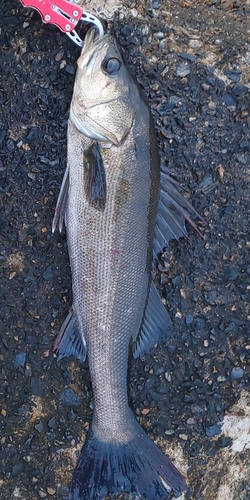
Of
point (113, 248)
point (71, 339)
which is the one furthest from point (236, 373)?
point (113, 248)

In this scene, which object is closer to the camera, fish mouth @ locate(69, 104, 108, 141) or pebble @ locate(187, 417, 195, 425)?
fish mouth @ locate(69, 104, 108, 141)

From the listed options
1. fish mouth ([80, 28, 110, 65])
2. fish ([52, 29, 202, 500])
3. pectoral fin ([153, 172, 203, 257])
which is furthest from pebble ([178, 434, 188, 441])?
fish mouth ([80, 28, 110, 65])

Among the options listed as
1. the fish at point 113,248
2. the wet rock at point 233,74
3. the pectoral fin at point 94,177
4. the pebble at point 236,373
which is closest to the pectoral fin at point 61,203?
the fish at point 113,248

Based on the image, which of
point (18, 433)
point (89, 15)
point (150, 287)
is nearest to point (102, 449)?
point (18, 433)

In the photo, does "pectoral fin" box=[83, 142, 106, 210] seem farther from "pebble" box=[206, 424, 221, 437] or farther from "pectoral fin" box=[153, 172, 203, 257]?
"pebble" box=[206, 424, 221, 437]

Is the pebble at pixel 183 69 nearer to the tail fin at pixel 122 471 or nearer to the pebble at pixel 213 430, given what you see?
the tail fin at pixel 122 471

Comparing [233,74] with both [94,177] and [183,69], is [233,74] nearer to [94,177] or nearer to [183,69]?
[183,69]
